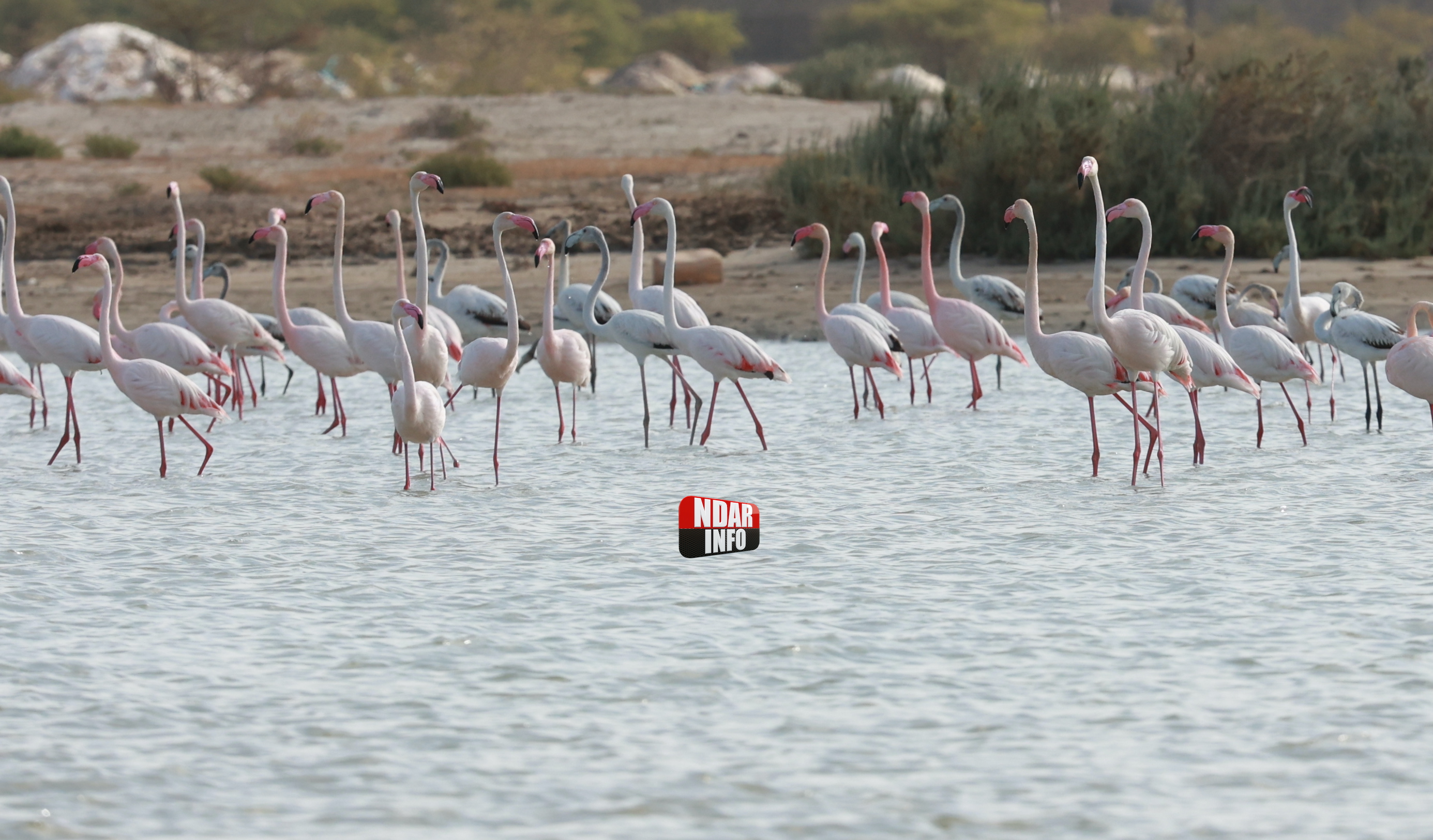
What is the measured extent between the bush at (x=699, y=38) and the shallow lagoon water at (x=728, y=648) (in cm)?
5332

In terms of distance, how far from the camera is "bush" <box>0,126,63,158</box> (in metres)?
27.3

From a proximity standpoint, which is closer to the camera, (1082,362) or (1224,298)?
(1082,362)

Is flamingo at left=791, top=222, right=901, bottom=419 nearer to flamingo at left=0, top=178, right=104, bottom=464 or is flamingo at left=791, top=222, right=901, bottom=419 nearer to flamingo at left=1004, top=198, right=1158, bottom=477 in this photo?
flamingo at left=1004, top=198, right=1158, bottom=477

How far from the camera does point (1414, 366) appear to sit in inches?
342

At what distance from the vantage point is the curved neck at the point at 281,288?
10.1m

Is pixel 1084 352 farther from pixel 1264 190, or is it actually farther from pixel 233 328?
pixel 1264 190

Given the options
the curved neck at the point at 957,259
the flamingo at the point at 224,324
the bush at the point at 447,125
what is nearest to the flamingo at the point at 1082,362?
the curved neck at the point at 957,259

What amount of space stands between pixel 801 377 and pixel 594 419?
2.24 meters

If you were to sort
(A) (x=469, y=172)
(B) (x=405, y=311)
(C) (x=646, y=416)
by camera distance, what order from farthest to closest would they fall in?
(A) (x=469, y=172)
(C) (x=646, y=416)
(B) (x=405, y=311)

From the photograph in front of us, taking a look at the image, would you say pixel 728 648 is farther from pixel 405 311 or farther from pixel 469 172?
pixel 469 172

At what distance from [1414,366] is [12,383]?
7543 millimetres

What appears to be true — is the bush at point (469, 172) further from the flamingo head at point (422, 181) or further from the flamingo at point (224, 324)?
the flamingo head at point (422, 181)

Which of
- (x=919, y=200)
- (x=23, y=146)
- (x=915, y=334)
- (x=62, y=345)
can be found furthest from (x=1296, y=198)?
(x=23, y=146)

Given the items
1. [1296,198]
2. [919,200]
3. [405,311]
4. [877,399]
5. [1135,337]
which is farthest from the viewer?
[919,200]
